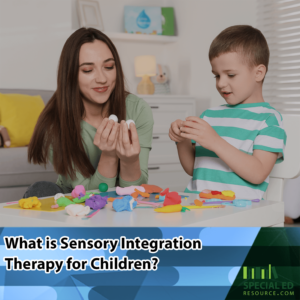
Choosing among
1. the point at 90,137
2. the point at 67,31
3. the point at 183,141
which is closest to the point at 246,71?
the point at 183,141

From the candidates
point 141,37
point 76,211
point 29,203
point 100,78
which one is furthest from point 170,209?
point 141,37

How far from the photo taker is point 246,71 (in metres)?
1.12

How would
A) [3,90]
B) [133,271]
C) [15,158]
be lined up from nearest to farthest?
[133,271] < [15,158] < [3,90]

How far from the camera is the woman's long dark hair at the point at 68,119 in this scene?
4.08 feet

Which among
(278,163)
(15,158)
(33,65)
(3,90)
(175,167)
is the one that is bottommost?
(175,167)

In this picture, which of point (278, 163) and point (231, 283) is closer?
point (231, 283)

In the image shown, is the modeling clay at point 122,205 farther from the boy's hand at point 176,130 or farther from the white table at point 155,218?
the boy's hand at point 176,130

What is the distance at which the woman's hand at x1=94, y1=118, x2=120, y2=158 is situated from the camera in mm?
1022

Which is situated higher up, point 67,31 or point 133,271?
point 67,31

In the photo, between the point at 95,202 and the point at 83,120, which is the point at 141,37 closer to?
the point at 83,120

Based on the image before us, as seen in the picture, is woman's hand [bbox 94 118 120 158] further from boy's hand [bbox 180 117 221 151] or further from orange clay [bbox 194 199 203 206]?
orange clay [bbox 194 199 203 206]

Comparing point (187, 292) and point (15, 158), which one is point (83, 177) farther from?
point (15, 158)

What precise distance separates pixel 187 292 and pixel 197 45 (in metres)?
3.25

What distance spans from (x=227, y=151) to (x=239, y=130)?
0.16 metres
